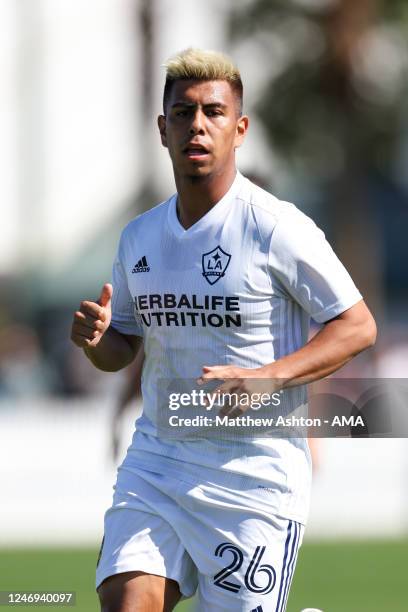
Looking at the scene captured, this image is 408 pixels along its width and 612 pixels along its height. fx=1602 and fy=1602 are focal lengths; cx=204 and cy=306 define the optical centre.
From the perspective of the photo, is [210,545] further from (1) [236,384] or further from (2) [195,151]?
(2) [195,151]

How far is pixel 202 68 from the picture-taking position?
5566 mm

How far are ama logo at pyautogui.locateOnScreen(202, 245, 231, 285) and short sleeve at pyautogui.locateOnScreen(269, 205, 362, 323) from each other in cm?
17

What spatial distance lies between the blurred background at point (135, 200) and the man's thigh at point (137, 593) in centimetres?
362

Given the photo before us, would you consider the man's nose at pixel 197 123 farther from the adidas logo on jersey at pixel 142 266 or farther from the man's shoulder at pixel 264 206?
the adidas logo on jersey at pixel 142 266

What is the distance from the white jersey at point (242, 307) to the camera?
5.47m

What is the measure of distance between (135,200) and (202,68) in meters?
32.3

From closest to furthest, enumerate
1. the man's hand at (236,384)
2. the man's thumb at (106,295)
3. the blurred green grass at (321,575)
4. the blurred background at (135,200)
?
1. the man's hand at (236,384)
2. the man's thumb at (106,295)
3. the blurred green grass at (321,575)
4. the blurred background at (135,200)

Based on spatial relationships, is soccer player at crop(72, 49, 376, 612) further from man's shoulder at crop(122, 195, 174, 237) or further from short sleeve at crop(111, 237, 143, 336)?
short sleeve at crop(111, 237, 143, 336)

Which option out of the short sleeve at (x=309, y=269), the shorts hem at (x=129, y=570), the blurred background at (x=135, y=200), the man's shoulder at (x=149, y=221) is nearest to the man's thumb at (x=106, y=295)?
the man's shoulder at (x=149, y=221)

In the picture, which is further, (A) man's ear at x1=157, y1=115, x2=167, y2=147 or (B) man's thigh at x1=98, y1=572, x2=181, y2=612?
(A) man's ear at x1=157, y1=115, x2=167, y2=147

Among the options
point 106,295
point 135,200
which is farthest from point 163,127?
point 135,200

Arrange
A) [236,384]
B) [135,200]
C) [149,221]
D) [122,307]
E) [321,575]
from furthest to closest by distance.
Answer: [135,200]
[321,575]
[122,307]
[149,221]
[236,384]

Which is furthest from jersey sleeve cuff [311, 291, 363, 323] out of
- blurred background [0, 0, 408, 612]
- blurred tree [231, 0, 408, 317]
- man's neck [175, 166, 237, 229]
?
blurred tree [231, 0, 408, 317]

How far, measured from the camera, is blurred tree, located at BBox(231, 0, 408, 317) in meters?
27.6
